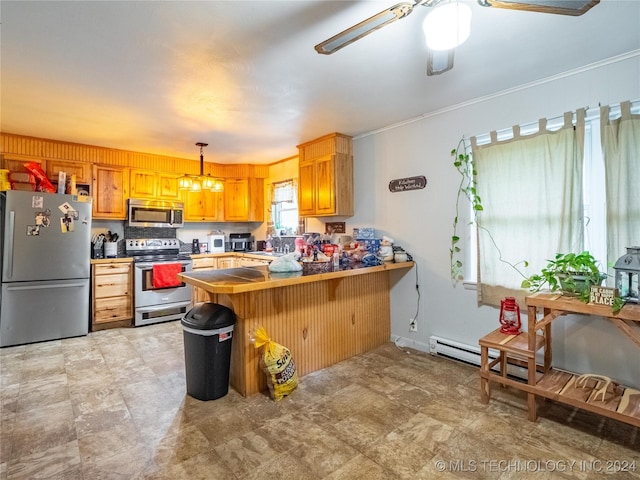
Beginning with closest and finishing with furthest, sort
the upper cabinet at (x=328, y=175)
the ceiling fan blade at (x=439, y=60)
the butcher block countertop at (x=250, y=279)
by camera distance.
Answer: the ceiling fan blade at (x=439, y=60)
the butcher block countertop at (x=250, y=279)
the upper cabinet at (x=328, y=175)

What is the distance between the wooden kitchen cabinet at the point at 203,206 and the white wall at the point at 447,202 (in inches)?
98.2

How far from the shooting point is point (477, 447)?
186cm

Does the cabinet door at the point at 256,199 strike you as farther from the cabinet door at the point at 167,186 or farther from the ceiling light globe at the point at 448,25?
the ceiling light globe at the point at 448,25

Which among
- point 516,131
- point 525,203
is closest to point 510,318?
point 525,203

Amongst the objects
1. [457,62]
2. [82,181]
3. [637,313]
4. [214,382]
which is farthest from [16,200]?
[637,313]

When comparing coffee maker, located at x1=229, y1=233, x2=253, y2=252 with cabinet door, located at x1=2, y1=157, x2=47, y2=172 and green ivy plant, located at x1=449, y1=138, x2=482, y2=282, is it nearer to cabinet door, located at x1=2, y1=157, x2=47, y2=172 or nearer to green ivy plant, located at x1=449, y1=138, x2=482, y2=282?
cabinet door, located at x1=2, y1=157, x2=47, y2=172

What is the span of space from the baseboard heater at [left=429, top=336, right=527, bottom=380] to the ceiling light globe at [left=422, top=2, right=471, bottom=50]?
98.3 inches

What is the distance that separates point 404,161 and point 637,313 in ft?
7.57

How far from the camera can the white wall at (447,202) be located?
7.52 feet

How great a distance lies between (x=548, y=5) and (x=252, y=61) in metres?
1.68

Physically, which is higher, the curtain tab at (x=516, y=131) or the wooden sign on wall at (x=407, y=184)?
the curtain tab at (x=516, y=131)

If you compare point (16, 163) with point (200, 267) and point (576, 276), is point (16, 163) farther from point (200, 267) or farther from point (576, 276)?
point (576, 276)

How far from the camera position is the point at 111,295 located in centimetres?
424

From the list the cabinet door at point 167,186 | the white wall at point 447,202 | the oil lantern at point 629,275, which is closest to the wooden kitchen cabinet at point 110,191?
the cabinet door at point 167,186
